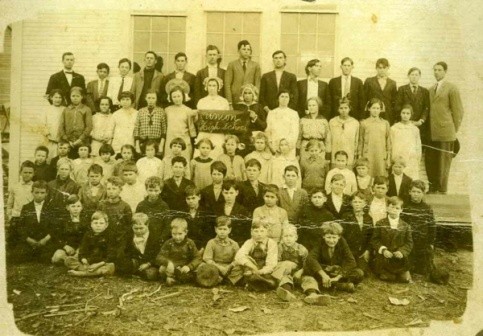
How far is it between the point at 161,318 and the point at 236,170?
0.76 metres

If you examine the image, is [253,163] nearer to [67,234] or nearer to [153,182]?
[153,182]

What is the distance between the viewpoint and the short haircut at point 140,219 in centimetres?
262

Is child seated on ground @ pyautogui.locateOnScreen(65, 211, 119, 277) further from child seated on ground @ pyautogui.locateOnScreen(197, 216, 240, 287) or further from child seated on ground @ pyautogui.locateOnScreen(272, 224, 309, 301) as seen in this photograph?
child seated on ground @ pyautogui.locateOnScreen(272, 224, 309, 301)

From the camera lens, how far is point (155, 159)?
269 centimetres

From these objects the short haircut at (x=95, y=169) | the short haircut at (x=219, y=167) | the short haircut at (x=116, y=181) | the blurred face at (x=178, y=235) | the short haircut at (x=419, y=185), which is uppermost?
the short haircut at (x=219, y=167)

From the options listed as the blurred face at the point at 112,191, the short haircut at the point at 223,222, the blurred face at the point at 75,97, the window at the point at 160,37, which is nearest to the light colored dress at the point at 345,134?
the short haircut at the point at 223,222

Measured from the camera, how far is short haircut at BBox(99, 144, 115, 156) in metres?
2.70

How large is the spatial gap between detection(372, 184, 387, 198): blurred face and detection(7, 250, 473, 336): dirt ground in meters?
0.37

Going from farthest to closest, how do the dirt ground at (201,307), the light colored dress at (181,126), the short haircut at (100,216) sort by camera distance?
the light colored dress at (181,126) < the short haircut at (100,216) < the dirt ground at (201,307)

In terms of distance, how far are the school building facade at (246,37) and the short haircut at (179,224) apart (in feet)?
2.46

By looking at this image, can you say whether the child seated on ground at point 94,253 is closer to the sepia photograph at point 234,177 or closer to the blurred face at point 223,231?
the sepia photograph at point 234,177

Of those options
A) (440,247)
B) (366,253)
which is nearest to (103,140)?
(366,253)

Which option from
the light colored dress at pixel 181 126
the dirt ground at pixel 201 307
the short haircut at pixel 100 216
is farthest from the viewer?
the light colored dress at pixel 181 126

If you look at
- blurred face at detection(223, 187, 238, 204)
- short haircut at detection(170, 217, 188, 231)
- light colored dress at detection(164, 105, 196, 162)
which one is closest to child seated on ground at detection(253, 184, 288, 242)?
blurred face at detection(223, 187, 238, 204)
